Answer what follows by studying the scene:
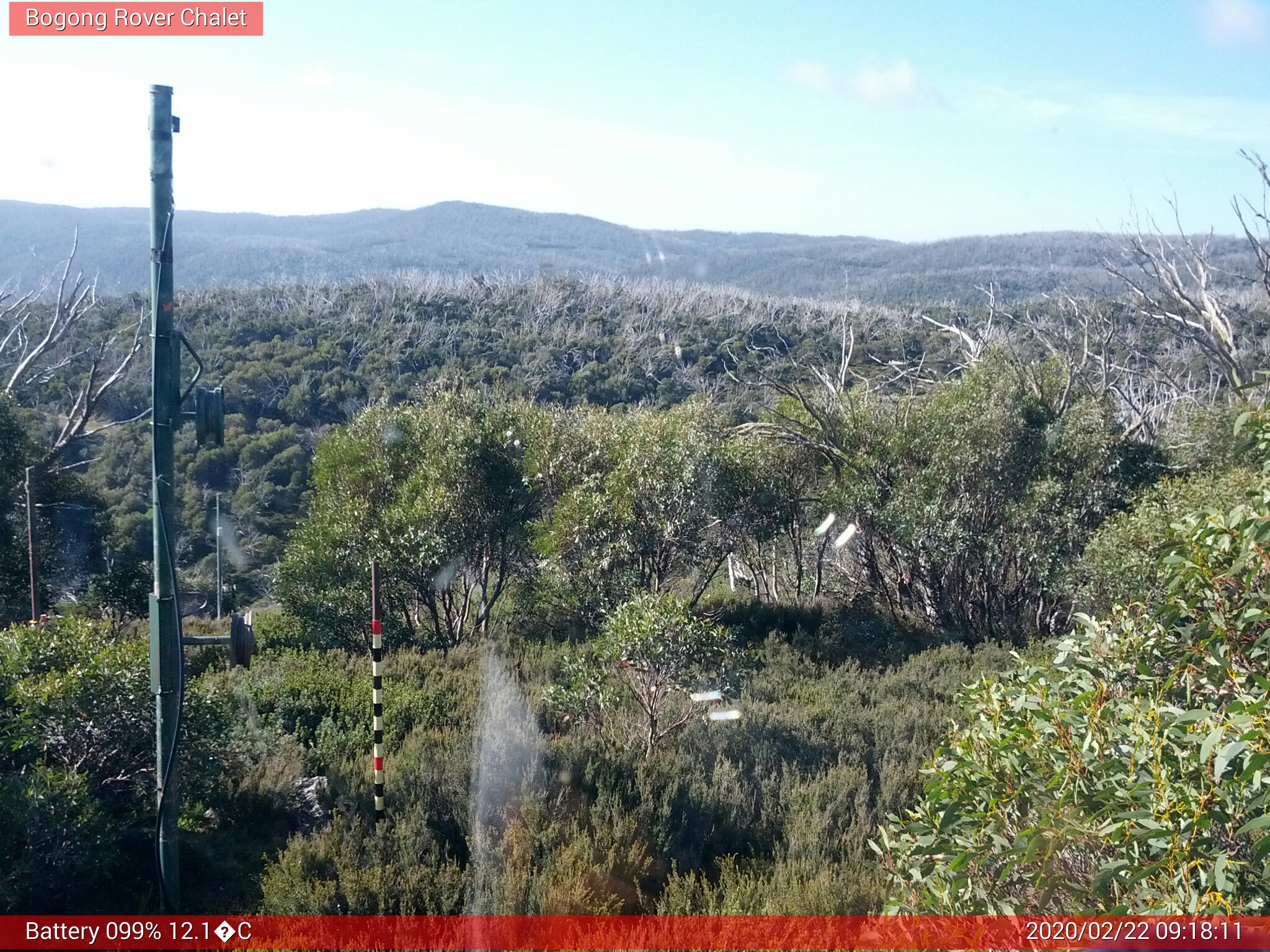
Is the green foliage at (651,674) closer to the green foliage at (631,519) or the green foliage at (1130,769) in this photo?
the green foliage at (1130,769)

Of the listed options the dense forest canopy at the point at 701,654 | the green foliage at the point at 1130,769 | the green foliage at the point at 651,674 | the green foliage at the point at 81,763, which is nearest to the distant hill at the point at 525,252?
the dense forest canopy at the point at 701,654

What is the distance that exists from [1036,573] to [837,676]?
10.8 ft

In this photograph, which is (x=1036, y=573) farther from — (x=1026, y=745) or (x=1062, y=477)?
(x=1026, y=745)

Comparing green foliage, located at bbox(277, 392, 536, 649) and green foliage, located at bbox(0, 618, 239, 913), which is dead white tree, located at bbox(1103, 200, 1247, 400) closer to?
green foliage, located at bbox(277, 392, 536, 649)

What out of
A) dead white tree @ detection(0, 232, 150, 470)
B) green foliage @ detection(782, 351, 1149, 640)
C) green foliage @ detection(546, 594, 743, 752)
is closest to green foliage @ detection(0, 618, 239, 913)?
green foliage @ detection(546, 594, 743, 752)

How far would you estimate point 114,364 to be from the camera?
98.1 feet

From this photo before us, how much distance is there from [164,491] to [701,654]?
4014 millimetres

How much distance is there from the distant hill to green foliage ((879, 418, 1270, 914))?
4071 centimetres

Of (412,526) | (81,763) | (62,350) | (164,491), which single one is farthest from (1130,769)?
(62,350)

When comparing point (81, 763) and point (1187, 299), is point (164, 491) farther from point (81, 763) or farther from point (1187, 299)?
point (1187, 299)

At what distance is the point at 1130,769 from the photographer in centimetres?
272

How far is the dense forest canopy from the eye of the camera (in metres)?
3.13

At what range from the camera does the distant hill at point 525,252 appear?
50.9 meters

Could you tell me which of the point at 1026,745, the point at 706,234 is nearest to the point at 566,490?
the point at 1026,745
